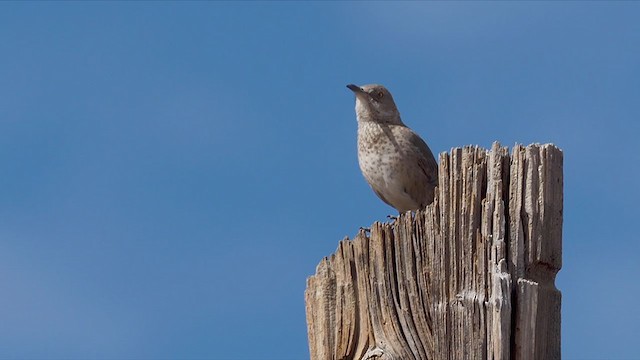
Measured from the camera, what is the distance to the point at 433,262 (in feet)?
19.7

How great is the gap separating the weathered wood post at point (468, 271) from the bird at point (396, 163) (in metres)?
3.23

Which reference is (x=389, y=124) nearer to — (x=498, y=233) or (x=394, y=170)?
(x=394, y=170)

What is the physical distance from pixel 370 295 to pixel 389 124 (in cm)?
416

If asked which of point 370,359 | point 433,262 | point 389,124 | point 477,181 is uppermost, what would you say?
point 389,124

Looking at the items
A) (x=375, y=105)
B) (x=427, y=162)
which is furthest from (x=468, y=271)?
(x=375, y=105)

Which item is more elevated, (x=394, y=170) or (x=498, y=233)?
(x=394, y=170)

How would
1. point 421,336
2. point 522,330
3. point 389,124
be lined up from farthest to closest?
point 389,124 < point 421,336 < point 522,330

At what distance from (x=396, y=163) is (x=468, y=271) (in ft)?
12.6

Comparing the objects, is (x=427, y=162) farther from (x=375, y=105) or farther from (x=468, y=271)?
(x=468, y=271)

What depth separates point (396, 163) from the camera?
379 inches

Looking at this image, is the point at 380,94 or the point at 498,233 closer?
the point at 498,233

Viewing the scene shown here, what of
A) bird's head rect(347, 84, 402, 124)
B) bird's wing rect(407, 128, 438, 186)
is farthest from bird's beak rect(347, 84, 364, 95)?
bird's wing rect(407, 128, 438, 186)

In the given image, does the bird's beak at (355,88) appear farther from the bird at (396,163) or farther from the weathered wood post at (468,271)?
the weathered wood post at (468,271)

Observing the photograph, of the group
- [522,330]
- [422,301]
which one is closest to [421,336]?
[422,301]
